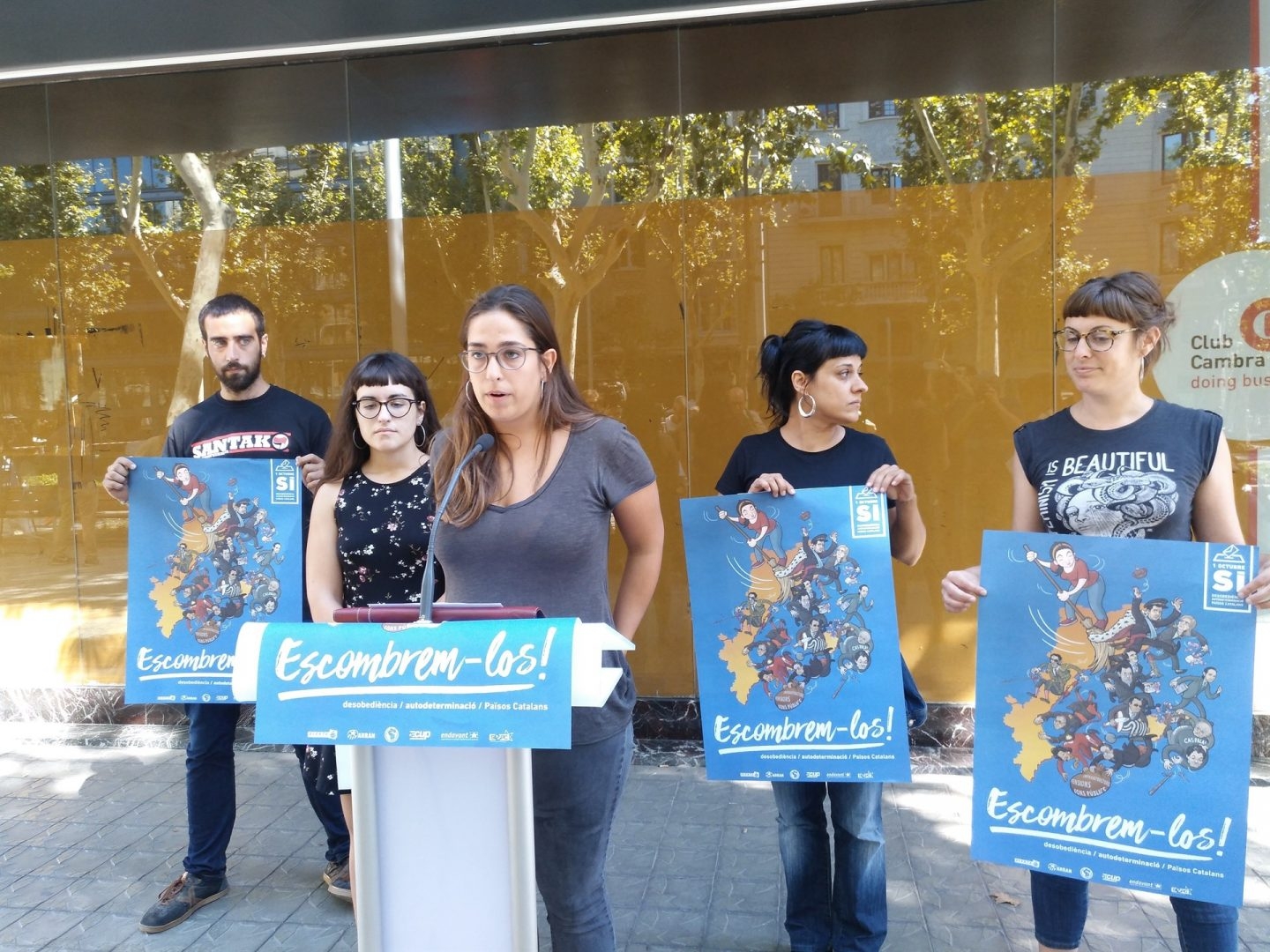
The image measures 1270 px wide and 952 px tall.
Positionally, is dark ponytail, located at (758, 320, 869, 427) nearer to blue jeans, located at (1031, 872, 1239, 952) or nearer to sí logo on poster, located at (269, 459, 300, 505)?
blue jeans, located at (1031, 872, 1239, 952)

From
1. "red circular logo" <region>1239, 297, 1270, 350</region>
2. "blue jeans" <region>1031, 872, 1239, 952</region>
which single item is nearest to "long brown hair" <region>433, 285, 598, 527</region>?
"blue jeans" <region>1031, 872, 1239, 952</region>

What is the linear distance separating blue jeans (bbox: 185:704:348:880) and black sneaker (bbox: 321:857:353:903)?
0.12m

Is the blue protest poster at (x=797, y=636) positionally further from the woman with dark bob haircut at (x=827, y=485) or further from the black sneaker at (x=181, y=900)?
the black sneaker at (x=181, y=900)

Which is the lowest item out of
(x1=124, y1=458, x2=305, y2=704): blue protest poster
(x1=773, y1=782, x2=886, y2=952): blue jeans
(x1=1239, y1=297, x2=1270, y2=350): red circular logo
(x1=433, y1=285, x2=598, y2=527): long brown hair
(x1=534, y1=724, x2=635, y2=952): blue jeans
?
(x1=773, y1=782, x2=886, y2=952): blue jeans

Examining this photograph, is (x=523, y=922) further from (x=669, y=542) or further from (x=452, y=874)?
(x=669, y=542)

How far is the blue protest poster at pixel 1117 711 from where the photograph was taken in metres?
2.18

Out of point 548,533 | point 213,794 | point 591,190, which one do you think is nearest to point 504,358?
point 548,533

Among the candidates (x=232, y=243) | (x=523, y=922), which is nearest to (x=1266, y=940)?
(x=523, y=922)

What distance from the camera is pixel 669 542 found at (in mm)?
5414

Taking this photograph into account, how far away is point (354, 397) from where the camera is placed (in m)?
2.91

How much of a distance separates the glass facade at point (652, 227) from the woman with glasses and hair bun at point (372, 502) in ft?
8.28

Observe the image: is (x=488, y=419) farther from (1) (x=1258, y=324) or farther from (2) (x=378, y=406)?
(1) (x=1258, y=324)

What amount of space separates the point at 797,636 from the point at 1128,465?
101 centimetres

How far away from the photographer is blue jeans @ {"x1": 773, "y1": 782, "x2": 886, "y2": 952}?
9.21 feet
